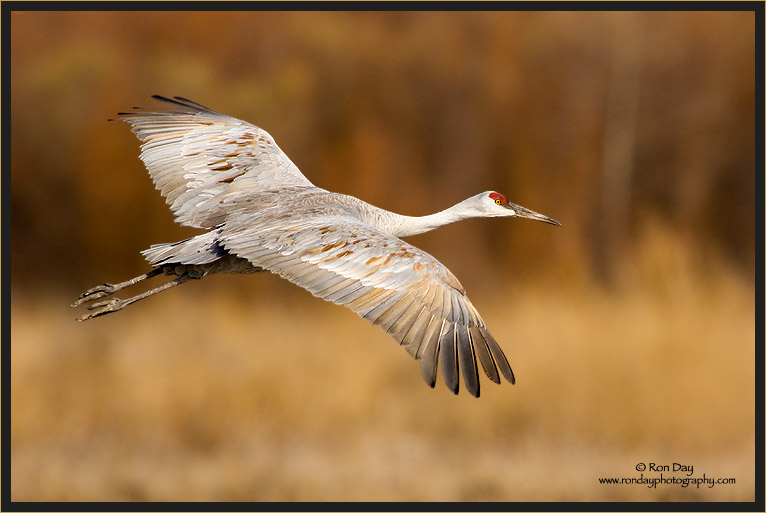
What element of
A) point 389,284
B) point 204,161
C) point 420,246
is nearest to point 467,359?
point 389,284

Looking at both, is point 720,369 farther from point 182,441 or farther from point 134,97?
point 134,97

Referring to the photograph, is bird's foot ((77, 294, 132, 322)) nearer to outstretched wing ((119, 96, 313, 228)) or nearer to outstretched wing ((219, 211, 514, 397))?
outstretched wing ((119, 96, 313, 228))

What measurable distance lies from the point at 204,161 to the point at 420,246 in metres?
5.25

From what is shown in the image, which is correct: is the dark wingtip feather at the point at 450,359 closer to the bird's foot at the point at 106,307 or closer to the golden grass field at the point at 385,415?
the bird's foot at the point at 106,307

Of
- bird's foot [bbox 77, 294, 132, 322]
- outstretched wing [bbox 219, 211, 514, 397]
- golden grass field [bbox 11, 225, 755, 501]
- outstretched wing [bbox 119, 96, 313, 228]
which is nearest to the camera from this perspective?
outstretched wing [bbox 219, 211, 514, 397]

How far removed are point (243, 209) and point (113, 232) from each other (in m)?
6.07

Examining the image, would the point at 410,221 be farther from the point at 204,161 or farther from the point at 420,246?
the point at 420,246

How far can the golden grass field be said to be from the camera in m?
10.9

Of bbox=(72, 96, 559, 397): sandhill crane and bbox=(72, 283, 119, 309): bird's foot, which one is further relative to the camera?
bbox=(72, 283, 119, 309): bird's foot

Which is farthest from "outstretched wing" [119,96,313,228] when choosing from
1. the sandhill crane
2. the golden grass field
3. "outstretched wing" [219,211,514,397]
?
the golden grass field

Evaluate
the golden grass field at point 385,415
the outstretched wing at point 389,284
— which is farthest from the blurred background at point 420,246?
the outstretched wing at point 389,284

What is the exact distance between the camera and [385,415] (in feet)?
36.4

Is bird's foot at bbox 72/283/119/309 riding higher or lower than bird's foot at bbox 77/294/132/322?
higher

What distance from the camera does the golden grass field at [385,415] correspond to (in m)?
10.9
